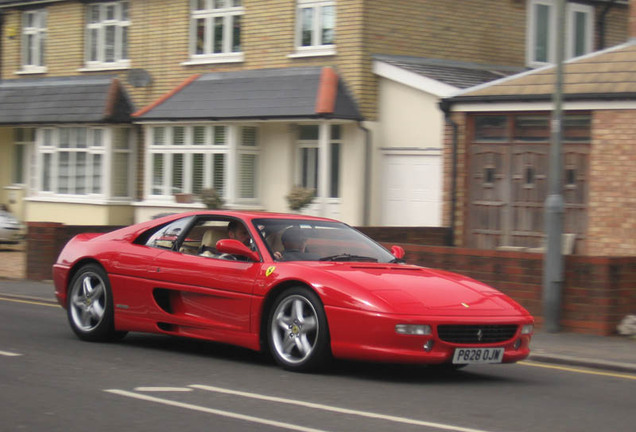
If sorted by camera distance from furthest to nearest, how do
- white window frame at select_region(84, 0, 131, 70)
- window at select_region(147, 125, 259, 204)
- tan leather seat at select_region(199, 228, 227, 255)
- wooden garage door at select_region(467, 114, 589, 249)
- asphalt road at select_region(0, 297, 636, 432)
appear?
white window frame at select_region(84, 0, 131, 70) → window at select_region(147, 125, 259, 204) → wooden garage door at select_region(467, 114, 589, 249) → tan leather seat at select_region(199, 228, 227, 255) → asphalt road at select_region(0, 297, 636, 432)

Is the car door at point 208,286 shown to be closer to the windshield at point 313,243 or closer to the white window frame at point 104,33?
the windshield at point 313,243

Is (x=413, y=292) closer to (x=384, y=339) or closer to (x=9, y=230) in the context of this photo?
(x=384, y=339)

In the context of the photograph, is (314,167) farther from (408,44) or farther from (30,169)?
(30,169)

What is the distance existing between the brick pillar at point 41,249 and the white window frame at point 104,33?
10.6 metres

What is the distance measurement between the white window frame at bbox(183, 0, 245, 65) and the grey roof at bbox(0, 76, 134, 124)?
2.40 meters

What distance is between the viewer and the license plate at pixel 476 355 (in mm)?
8281

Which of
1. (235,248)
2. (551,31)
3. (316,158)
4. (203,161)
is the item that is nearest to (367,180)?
(316,158)

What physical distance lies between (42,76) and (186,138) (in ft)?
21.3

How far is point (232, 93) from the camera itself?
24500mm

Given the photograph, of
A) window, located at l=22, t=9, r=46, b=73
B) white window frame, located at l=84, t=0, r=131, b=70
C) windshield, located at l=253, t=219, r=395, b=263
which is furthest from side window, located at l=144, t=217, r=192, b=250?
window, located at l=22, t=9, r=46, b=73

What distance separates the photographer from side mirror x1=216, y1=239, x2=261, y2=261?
9.03 m

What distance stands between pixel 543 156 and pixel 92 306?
35.6ft

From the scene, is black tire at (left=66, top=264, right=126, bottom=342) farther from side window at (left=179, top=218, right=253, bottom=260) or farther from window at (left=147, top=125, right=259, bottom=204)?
window at (left=147, top=125, right=259, bottom=204)

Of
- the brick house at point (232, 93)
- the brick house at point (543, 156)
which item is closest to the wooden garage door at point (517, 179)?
the brick house at point (543, 156)
